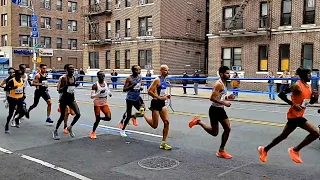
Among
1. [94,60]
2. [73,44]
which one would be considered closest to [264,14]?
[94,60]

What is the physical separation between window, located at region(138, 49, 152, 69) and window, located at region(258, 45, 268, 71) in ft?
39.0

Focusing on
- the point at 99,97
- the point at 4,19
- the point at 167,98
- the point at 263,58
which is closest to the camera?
the point at 167,98

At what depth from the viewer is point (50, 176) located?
20.3 feet

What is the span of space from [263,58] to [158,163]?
75.2 ft

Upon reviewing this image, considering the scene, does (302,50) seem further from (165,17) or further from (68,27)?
(68,27)

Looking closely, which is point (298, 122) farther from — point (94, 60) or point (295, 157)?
point (94, 60)

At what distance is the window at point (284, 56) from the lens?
2691 centimetres

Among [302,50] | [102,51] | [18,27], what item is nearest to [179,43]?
[102,51]

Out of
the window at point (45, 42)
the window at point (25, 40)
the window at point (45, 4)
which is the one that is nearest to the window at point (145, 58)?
the window at point (45, 42)

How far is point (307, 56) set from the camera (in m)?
26.0

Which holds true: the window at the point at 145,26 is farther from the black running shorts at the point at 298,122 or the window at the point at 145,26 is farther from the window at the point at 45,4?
the black running shorts at the point at 298,122

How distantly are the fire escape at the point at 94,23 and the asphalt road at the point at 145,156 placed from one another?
1216 inches

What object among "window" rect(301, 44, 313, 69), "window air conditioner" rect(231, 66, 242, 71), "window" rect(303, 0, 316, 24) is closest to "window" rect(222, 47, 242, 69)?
"window air conditioner" rect(231, 66, 242, 71)

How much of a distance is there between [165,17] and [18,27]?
29.3 metres
